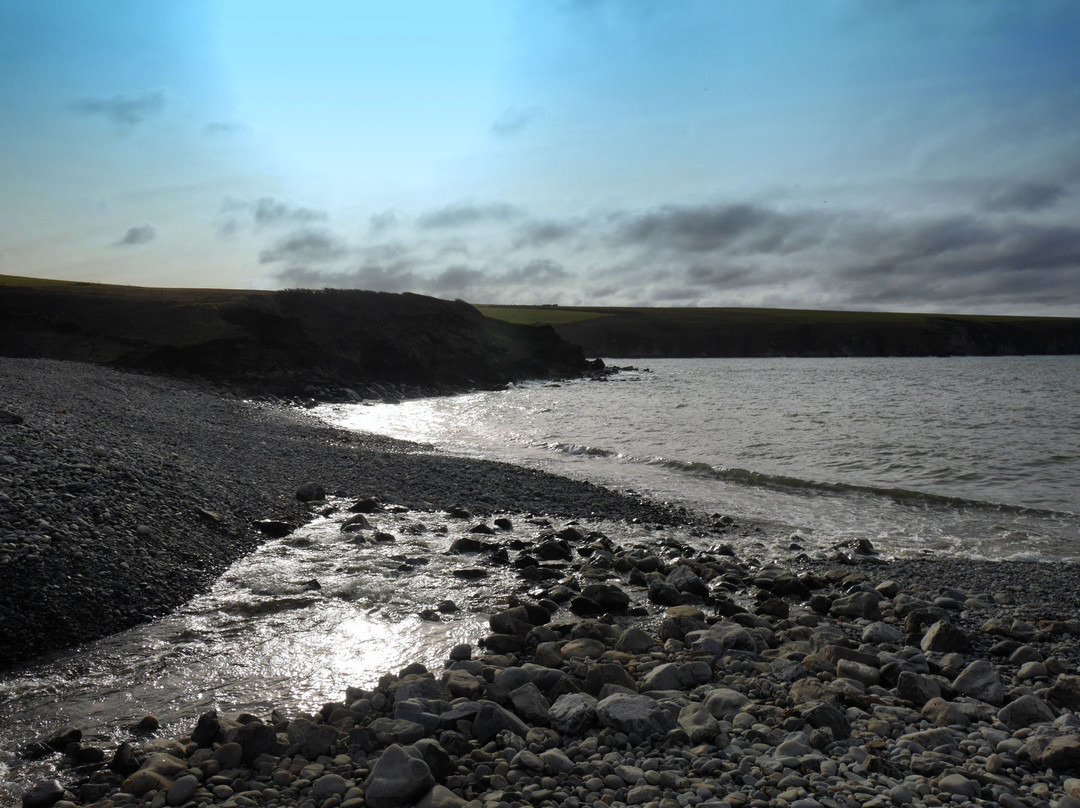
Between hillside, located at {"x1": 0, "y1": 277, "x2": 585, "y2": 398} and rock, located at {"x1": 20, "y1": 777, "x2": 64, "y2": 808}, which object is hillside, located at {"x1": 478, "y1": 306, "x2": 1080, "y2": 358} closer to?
hillside, located at {"x1": 0, "y1": 277, "x2": 585, "y2": 398}

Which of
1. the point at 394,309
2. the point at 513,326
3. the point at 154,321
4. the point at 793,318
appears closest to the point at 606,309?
the point at 793,318

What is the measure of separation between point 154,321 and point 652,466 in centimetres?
3735

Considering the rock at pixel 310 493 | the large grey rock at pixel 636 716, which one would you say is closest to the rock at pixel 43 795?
the large grey rock at pixel 636 716

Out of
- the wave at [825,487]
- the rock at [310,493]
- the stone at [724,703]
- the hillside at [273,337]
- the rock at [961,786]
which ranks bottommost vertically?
the wave at [825,487]

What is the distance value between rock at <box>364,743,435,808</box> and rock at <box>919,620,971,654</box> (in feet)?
16.5

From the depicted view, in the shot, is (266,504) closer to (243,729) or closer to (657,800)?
(243,729)

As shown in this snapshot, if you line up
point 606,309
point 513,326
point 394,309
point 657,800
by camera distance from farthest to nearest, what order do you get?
point 606,309 < point 513,326 < point 394,309 < point 657,800

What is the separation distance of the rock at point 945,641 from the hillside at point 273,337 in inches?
1510

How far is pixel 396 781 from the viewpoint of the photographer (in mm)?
3982

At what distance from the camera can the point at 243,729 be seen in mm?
4516

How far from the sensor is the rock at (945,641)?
6391mm

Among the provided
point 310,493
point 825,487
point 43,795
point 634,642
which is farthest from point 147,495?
point 825,487

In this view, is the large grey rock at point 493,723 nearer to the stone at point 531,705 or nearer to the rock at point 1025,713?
the stone at point 531,705

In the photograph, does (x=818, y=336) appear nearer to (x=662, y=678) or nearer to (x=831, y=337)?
(x=831, y=337)
